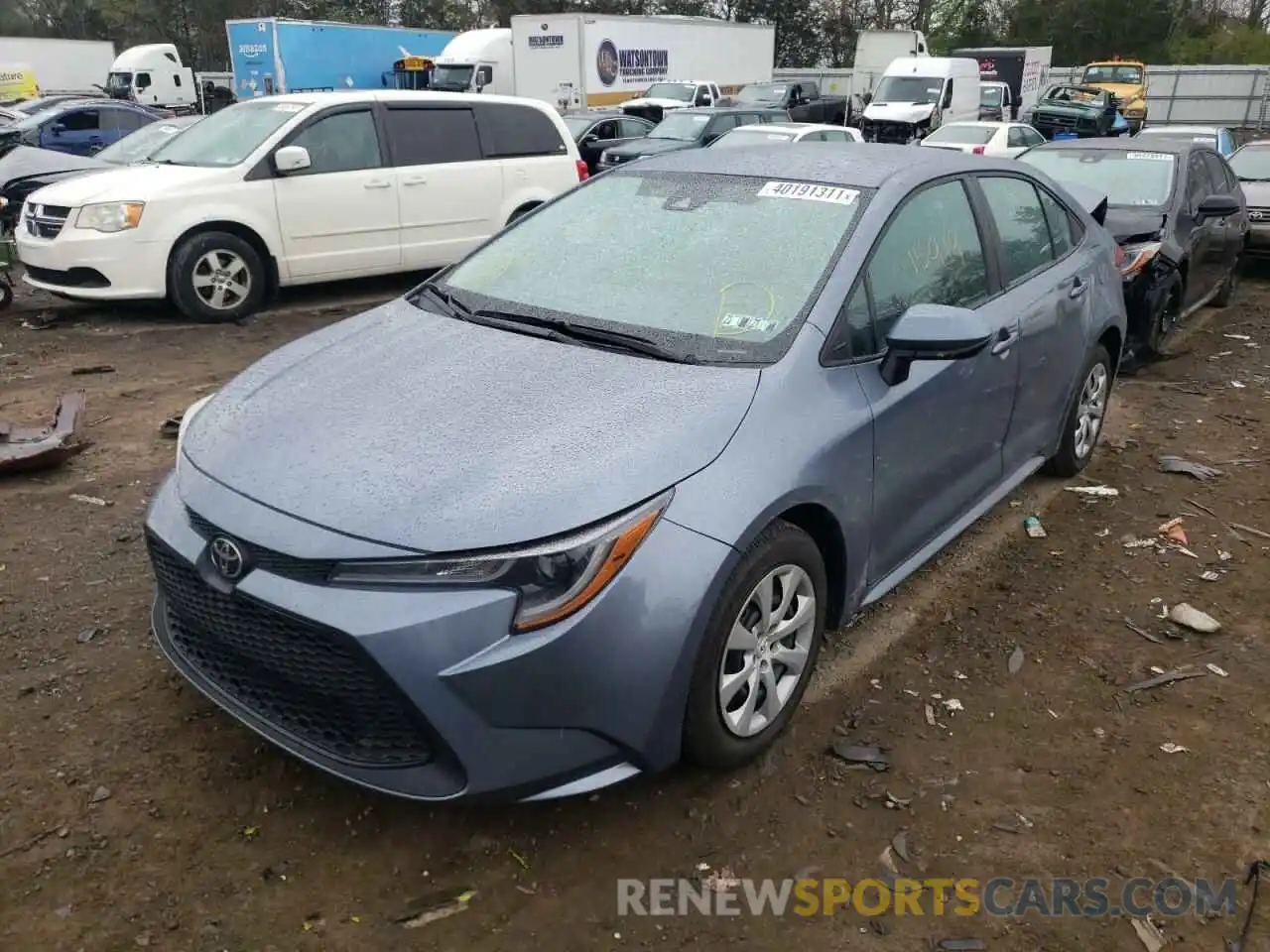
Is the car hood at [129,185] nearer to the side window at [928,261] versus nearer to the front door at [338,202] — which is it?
the front door at [338,202]

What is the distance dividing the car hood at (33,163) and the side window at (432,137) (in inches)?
186

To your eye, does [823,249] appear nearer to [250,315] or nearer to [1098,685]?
[1098,685]

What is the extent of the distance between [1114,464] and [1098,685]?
2.46m

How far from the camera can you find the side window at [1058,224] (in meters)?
4.50

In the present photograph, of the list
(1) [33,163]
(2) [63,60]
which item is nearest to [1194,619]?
(1) [33,163]

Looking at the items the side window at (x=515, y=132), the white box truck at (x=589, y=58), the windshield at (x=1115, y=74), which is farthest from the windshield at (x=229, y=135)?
the windshield at (x=1115, y=74)

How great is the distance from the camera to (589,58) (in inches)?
1025

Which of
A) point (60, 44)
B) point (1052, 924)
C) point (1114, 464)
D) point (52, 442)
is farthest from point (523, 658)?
point (60, 44)

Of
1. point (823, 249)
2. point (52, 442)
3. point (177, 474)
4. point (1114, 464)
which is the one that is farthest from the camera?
point (1114, 464)

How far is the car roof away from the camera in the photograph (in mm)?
3559

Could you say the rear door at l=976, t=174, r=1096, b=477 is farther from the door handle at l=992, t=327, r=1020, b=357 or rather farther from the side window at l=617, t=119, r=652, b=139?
the side window at l=617, t=119, r=652, b=139

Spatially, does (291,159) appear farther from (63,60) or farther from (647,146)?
(63,60)

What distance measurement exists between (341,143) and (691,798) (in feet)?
24.1

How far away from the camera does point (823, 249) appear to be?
127 inches
